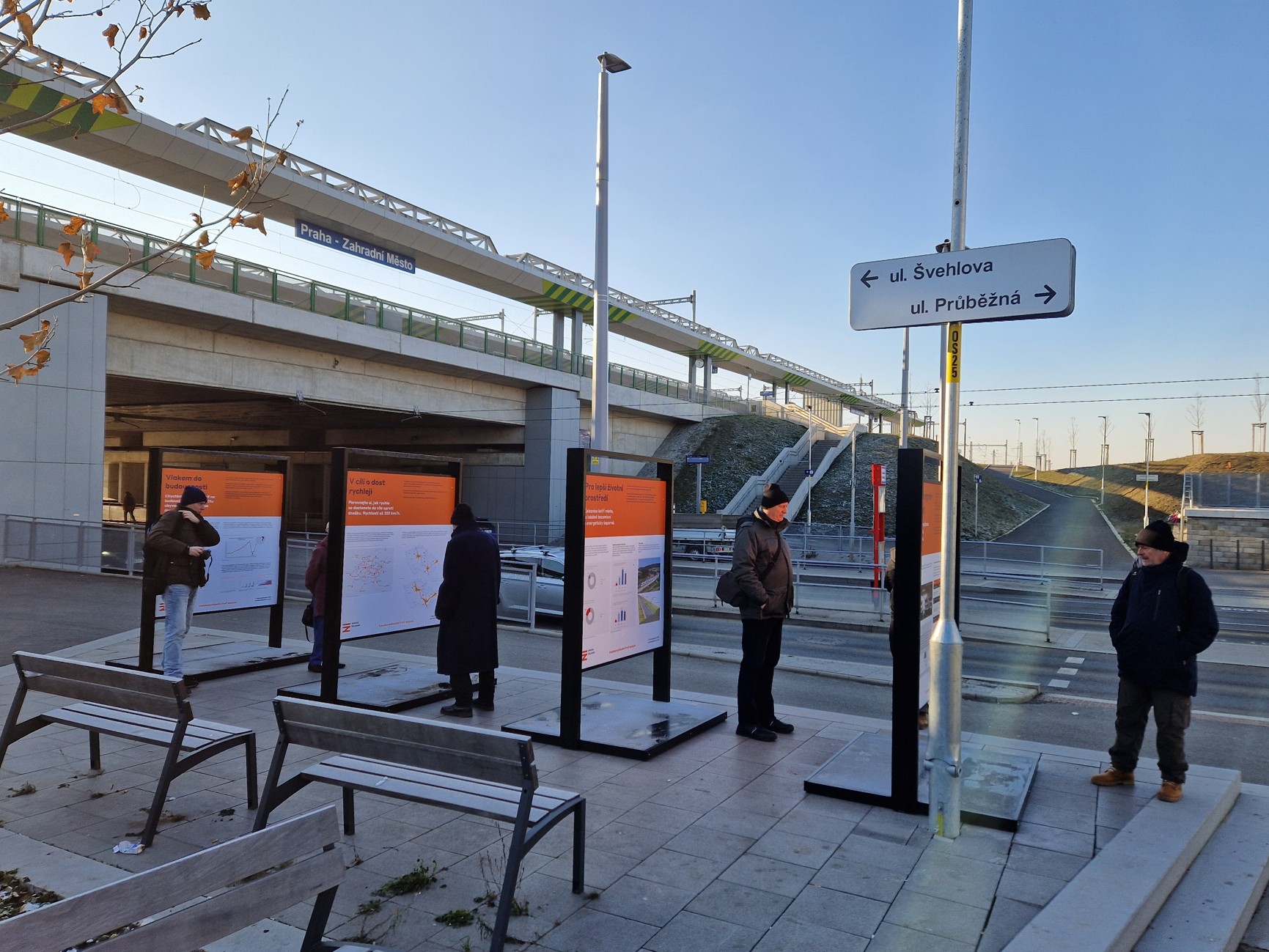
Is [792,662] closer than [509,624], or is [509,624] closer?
[792,662]

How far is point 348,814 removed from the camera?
466 centimetres

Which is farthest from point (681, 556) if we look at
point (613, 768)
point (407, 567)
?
point (613, 768)

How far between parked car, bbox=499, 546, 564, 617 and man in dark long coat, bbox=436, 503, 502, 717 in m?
6.17

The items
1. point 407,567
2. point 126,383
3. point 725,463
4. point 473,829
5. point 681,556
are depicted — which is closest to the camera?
point 473,829

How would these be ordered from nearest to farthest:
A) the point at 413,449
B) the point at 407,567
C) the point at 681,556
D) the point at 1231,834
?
the point at 1231,834 < the point at 407,567 < the point at 681,556 < the point at 413,449

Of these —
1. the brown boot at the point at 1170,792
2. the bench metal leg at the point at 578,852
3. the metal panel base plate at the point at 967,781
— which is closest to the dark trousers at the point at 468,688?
the metal panel base plate at the point at 967,781

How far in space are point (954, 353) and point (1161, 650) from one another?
7.61 ft

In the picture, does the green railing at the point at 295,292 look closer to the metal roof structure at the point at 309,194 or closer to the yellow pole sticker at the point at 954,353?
the metal roof structure at the point at 309,194

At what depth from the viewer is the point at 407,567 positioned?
8.34 metres

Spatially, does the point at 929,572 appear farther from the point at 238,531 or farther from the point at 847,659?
the point at 238,531

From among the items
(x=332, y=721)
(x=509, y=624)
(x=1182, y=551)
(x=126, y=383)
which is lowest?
(x=509, y=624)

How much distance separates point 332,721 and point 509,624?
9985mm

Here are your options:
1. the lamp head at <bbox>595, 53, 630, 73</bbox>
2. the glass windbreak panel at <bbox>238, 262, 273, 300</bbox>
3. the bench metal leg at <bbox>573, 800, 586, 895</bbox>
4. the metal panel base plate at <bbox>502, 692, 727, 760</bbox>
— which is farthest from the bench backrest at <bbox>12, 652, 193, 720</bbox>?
the glass windbreak panel at <bbox>238, 262, 273, 300</bbox>

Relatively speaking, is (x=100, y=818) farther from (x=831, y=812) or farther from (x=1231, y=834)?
(x=1231, y=834)
